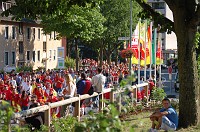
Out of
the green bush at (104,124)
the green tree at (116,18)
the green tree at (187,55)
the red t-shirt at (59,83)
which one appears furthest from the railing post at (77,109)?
the green tree at (116,18)

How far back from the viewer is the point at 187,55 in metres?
13.0

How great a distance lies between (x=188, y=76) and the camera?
13.1m

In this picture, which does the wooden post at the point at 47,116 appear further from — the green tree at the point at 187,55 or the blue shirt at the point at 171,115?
the green tree at the point at 187,55

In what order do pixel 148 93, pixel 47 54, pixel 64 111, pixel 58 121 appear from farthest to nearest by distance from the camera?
1. pixel 47 54
2. pixel 148 93
3. pixel 64 111
4. pixel 58 121

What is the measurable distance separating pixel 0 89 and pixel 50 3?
8952mm

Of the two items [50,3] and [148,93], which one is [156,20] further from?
[148,93]

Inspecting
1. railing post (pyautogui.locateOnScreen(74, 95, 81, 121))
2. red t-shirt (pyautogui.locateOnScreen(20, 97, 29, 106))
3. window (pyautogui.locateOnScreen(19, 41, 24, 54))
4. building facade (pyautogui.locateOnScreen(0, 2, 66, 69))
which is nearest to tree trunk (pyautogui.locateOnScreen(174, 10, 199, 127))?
railing post (pyautogui.locateOnScreen(74, 95, 81, 121))

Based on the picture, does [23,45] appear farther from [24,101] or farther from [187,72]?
[187,72]

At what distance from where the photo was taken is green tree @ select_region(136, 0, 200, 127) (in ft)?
41.8

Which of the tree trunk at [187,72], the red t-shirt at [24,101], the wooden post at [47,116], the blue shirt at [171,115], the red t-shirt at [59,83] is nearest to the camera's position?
the wooden post at [47,116]

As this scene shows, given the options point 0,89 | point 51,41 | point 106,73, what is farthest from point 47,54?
point 0,89

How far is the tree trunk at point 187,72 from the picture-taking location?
1287 cm

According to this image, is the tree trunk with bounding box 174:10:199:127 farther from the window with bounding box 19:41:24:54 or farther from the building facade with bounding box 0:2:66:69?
the window with bounding box 19:41:24:54

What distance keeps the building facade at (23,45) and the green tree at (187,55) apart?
41378 mm
